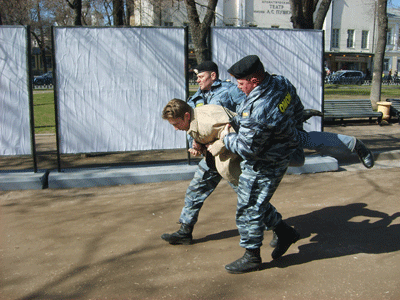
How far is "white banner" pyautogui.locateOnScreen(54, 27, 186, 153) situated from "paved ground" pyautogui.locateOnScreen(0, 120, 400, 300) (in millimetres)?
857

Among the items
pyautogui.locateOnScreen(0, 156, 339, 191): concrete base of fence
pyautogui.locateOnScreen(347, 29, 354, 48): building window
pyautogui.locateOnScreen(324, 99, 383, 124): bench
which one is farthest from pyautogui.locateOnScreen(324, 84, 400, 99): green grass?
pyautogui.locateOnScreen(347, 29, 354, 48): building window

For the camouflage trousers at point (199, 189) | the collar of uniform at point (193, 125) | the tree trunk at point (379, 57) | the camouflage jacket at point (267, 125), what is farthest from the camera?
the tree trunk at point (379, 57)

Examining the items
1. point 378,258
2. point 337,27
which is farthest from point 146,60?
point 337,27

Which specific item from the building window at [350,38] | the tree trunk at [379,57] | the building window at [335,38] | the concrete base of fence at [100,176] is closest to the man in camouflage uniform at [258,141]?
the concrete base of fence at [100,176]

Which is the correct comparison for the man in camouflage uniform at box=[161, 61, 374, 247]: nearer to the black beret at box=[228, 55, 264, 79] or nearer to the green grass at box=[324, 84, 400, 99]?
the black beret at box=[228, 55, 264, 79]

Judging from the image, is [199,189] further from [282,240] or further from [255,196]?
[282,240]

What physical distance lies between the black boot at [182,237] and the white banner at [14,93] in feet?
10.8

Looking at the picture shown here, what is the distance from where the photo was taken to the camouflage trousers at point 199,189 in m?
3.88

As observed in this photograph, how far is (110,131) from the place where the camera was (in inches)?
252

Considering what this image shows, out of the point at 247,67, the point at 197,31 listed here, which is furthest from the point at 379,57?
the point at 247,67

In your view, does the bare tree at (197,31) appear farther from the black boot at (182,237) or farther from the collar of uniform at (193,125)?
the collar of uniform at (193,125)

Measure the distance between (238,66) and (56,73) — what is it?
13.2ft

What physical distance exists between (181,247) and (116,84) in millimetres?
3276

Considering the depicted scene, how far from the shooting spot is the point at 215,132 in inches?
128
